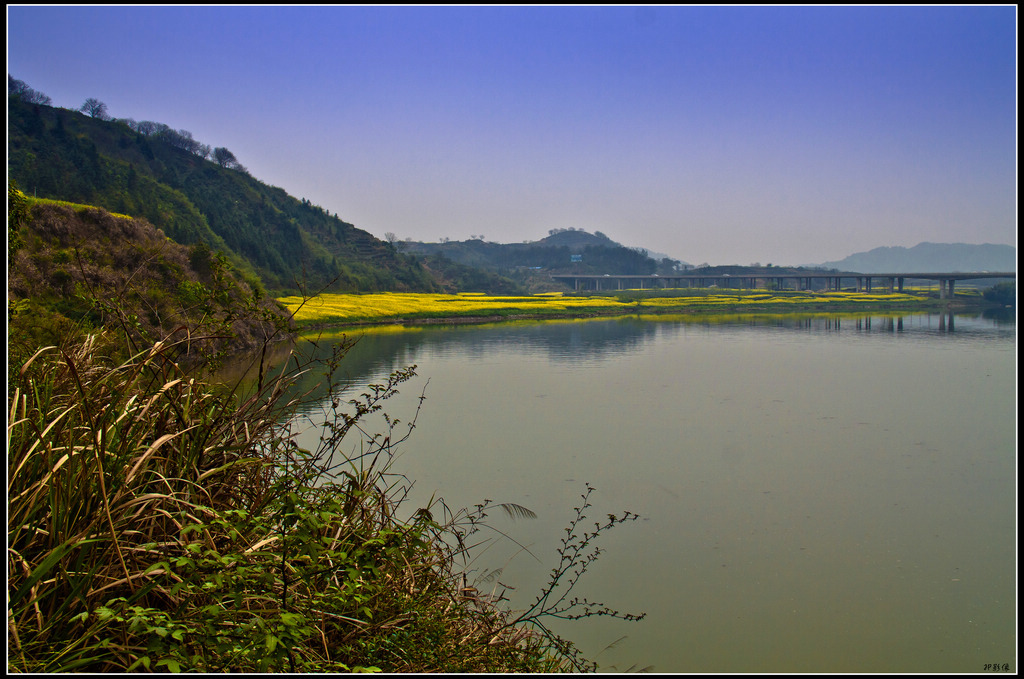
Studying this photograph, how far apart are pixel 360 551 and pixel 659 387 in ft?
34.8

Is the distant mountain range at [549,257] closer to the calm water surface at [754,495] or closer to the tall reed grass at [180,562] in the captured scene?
the calm water surface at [754,495]

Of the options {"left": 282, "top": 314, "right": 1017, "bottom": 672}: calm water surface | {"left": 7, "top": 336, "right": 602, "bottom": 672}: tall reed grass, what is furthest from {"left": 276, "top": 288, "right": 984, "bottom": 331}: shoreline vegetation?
{"left": 7, "top": 336, "right": 602, "bottom": 672}: tall reed grass

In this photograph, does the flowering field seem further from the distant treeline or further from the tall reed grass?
the tall reed grass

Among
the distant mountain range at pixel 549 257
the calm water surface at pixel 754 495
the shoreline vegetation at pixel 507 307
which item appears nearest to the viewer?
the calm water surface at pixel 754 495

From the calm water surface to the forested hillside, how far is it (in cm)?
1330

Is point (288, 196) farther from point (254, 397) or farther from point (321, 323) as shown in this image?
point (254, 397)

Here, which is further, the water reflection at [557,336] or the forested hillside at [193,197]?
the forested hillside at [193,197]

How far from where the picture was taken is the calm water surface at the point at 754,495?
423cm

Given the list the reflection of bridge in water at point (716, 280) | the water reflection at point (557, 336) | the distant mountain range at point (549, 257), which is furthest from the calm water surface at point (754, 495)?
the distant mountain range at point (549, 257)

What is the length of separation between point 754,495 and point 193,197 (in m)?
45.9

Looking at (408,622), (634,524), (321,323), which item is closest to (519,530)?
(634,524)

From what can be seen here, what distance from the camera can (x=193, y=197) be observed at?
45.0 meters

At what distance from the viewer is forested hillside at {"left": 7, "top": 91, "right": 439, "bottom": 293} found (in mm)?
32750

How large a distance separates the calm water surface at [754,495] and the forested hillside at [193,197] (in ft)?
43.6
